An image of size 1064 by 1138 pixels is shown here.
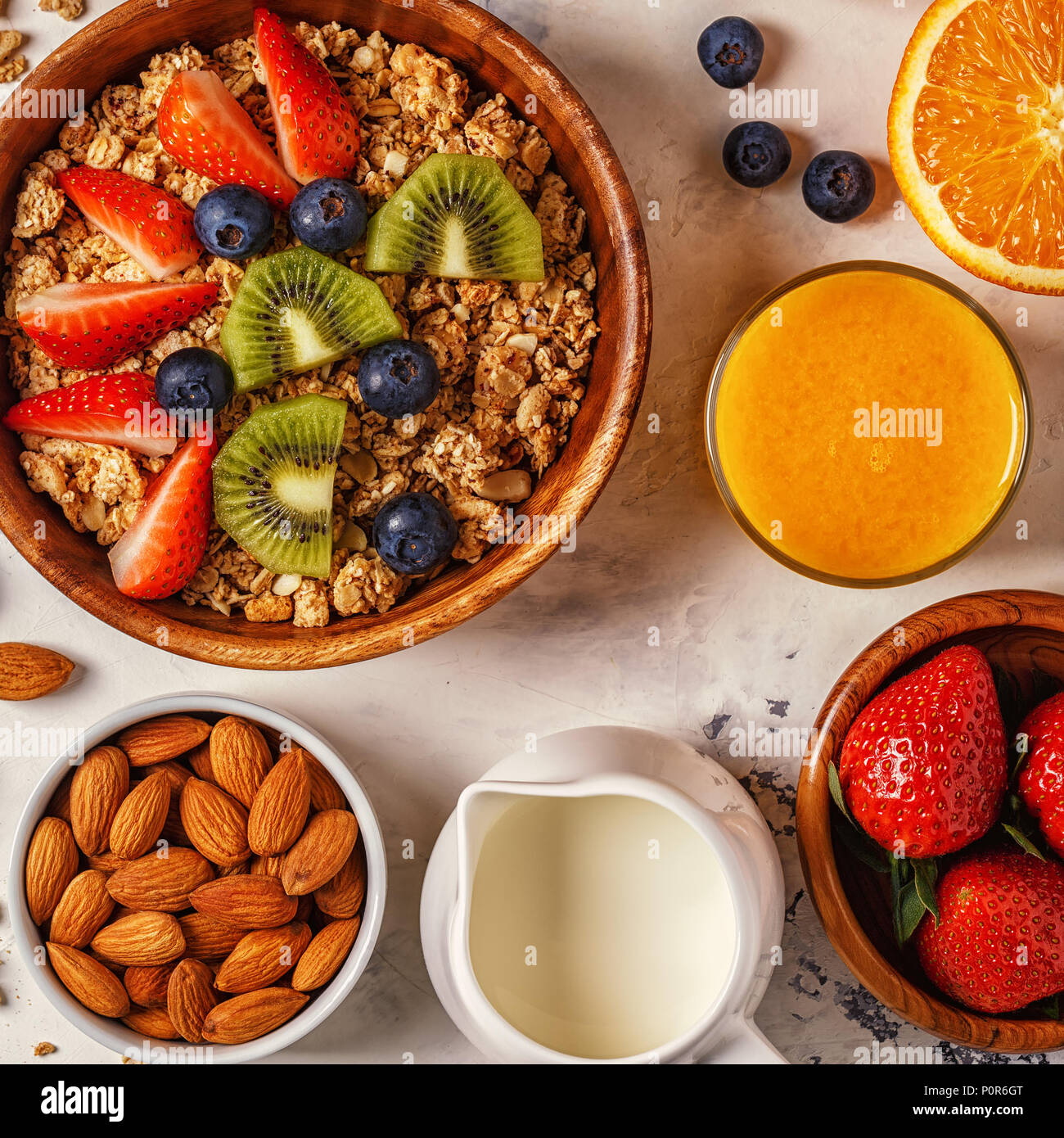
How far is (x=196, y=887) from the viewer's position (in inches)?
48.9

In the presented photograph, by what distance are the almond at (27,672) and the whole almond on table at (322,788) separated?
35 cm

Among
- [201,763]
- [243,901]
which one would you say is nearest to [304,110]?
[201,763]

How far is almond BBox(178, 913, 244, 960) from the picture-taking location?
4.08 ft

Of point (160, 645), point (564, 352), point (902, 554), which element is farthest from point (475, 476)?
point (902, 554)

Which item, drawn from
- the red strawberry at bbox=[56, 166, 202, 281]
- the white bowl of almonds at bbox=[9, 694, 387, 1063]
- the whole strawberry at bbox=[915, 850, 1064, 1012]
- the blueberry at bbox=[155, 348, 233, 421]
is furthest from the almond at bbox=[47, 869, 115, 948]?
the whole strawberry at bbox=[915, 850, 1064, 1012]

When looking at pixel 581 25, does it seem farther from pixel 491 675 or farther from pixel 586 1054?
pixel 586 1054

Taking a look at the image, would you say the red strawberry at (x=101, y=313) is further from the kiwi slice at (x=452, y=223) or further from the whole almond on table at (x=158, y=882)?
the whole almond on table at (x=158, y=882)

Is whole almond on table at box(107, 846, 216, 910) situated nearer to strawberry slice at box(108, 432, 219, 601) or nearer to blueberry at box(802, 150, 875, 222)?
strawberry slice at box(108, 432, 219, 601)

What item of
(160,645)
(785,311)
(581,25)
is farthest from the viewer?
(581,25)

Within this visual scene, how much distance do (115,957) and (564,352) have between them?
0.88 m

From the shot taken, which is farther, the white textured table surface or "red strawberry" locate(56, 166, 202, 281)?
the white textured table surface

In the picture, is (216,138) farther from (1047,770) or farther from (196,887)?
(1047,770)

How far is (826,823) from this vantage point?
3.92ft

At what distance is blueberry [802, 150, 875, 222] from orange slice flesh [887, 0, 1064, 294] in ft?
0.18
